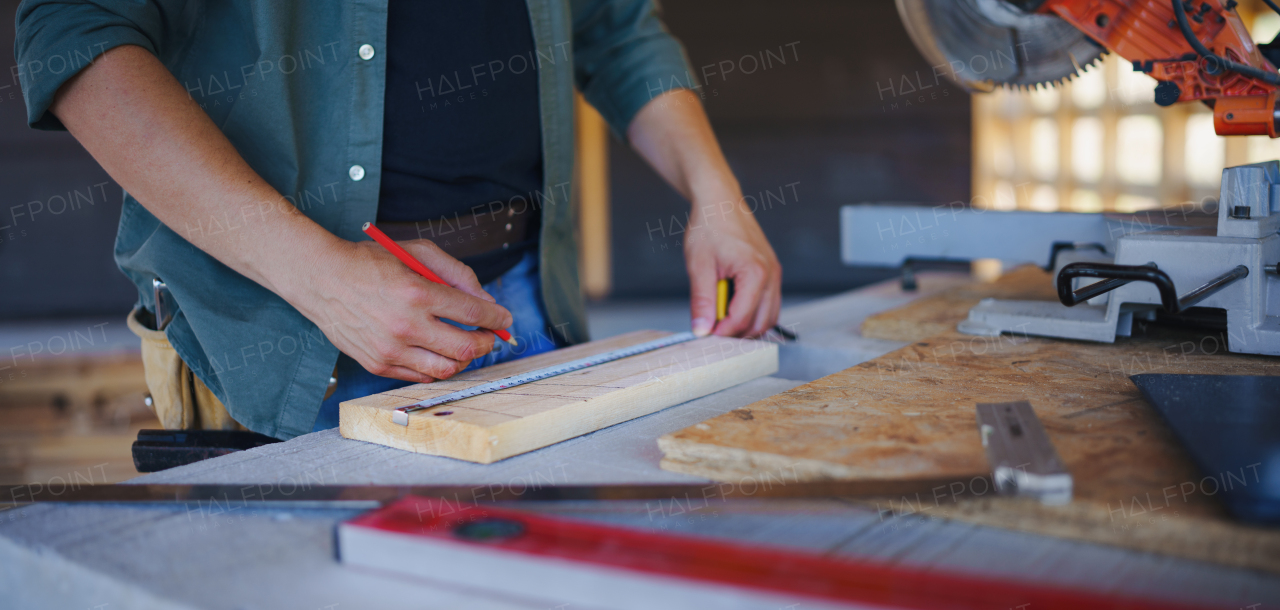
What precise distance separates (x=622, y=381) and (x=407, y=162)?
45 centimetres

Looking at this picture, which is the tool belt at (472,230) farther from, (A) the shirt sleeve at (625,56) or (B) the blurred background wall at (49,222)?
(B) the blurred background wall at (49,222)

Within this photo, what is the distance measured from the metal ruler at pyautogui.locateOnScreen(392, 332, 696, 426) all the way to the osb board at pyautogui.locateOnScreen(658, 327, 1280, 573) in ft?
0.83

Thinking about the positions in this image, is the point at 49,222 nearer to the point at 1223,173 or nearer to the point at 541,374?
the point at 541,374

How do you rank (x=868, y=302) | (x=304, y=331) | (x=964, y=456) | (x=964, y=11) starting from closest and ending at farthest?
(x=964, y=456) → (x=304, y=331) → (x=964, y=11) → (x=868, y=302)

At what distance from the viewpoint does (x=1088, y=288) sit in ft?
3.03

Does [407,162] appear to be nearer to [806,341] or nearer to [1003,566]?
[806,341]

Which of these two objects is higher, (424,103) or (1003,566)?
(424,103)

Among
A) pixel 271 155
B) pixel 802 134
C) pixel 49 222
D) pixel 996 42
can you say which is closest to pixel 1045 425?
pixel 996 42

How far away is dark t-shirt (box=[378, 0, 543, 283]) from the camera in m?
1.13

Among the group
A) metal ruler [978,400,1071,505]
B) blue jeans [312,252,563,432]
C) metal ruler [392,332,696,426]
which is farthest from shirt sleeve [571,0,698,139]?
metal ruler [978,400,1071,505]

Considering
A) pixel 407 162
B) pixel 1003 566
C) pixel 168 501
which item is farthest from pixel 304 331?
pixel 1003 566

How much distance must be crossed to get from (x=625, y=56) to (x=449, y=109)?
461 millimetres

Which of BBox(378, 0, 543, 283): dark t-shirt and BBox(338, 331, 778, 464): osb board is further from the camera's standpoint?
BBox(378, 0, 543, 283): dark t-shirt

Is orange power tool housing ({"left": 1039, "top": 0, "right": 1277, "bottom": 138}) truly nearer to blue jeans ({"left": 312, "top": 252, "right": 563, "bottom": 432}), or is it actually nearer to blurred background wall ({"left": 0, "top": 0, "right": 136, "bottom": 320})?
blue jeans ({"left": 312, "top": 252, "right": 563, "bottom": 432})
